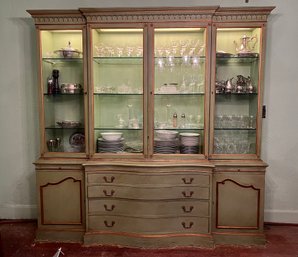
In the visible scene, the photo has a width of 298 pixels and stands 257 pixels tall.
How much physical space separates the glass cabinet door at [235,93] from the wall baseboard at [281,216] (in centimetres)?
86

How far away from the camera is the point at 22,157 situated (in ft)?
10.9

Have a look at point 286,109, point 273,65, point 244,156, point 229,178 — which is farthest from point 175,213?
point 273,65

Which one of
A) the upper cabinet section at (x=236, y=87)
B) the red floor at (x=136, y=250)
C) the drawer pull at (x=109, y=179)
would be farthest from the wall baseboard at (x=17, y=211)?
the upper cabinet section at (x=236, y=87)

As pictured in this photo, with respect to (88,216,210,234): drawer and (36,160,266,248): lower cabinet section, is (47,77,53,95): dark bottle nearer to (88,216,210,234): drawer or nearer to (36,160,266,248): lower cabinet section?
(36,160,266,248): lower cabinet section

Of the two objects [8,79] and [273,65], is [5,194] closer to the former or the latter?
[8,79]

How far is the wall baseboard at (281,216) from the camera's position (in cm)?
322

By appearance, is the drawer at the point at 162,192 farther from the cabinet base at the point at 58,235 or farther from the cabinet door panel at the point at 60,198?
the cabinet base at the point at 58,235

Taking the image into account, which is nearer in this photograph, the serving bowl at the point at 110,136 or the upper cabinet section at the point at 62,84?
the upper cabinet section at the point at 62,84

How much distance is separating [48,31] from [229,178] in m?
2.25

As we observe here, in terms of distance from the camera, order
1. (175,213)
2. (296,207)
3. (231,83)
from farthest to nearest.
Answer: (296,207) < (231,83) < (175,213)

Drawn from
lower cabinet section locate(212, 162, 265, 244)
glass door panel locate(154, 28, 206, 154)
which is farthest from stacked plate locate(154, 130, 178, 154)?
lower cabinet section locate(212, 162, 265, 244)

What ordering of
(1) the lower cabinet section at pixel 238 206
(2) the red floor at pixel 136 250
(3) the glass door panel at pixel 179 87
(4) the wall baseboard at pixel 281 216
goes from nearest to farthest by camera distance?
(2) the red floor at pixel 136 250, (1) the lower cabinet section at pixel 238 206, (3) the glass door panel at pixel 179 87, (4) the wall baseboard at pixel 281 216

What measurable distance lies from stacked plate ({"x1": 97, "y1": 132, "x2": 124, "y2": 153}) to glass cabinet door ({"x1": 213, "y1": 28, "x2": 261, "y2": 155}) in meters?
0.95

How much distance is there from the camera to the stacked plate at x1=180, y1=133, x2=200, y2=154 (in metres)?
2.88
